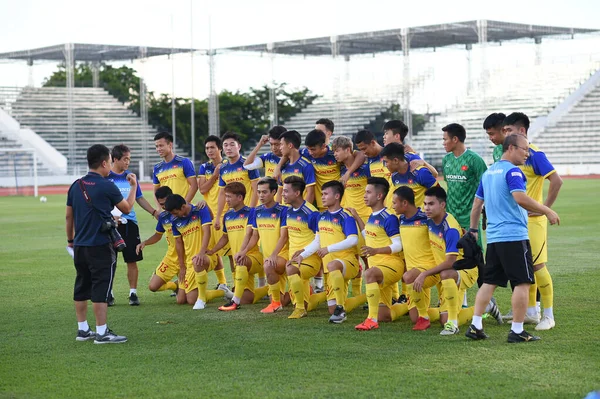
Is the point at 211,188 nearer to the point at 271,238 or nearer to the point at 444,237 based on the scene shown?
the point at 271,238

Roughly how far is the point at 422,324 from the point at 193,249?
135 inches

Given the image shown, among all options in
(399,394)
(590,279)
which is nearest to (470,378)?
(399,394)

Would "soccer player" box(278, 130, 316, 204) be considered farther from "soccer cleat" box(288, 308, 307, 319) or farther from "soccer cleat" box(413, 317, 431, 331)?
"soccer cleat" box(413, 317, 431, 331)

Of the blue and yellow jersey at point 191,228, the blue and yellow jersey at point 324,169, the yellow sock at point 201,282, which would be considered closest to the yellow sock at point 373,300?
the blue and yellow jersey at point 324,169

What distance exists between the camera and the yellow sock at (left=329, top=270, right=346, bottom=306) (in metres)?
8.63

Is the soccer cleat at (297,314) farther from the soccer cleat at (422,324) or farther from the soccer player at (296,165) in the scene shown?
the soccer player at (296,165)

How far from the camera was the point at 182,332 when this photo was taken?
321 inches

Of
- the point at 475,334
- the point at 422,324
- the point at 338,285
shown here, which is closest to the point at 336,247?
the point at 338,285

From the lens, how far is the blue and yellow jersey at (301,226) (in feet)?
30.3

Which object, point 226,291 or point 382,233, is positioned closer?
point 382,233

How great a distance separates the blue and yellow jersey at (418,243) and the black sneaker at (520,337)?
→ 4.26 ft

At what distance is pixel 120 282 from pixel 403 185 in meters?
5.04

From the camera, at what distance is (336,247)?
8.77m

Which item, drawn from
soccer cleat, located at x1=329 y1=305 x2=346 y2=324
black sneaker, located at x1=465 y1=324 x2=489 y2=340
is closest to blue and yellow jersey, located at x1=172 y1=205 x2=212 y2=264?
soccer cleat, located at x1=329 y1=305 x2=346 y2=324
